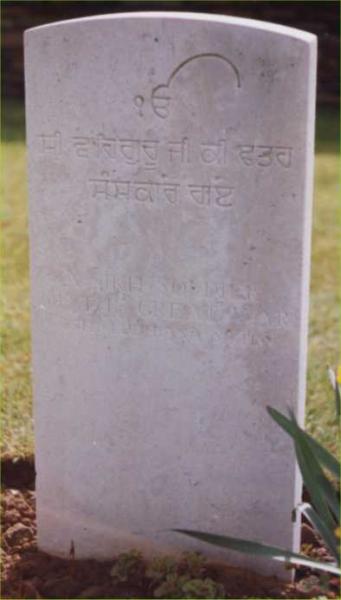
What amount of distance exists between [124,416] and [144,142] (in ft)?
2.78

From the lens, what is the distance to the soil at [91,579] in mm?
3254

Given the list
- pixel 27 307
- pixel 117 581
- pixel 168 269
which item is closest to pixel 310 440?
pixel 168 269

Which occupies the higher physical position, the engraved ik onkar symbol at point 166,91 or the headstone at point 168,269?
the engraved ik onkar symbol at point 166,91

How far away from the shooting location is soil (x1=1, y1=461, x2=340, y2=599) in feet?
10.7

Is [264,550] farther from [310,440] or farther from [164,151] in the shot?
[164,151]

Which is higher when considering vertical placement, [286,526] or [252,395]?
[252,395]

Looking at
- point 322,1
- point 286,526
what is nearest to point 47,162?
point 286,526

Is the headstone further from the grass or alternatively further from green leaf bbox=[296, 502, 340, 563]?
the grass

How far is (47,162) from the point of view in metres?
3.31

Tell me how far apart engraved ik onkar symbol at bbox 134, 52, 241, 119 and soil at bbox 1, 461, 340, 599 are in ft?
4.56

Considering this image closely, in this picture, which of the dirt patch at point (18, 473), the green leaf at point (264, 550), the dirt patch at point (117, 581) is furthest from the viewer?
the dirt patch at point (18, 473)

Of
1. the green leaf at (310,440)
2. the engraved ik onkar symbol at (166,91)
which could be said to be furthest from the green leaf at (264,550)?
the engraved ik onkar symbol at (166,91)

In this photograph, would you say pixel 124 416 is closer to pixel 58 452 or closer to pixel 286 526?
pixel 58 452

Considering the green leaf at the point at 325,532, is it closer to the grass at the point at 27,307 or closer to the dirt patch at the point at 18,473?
the grass at the point at 27,307
